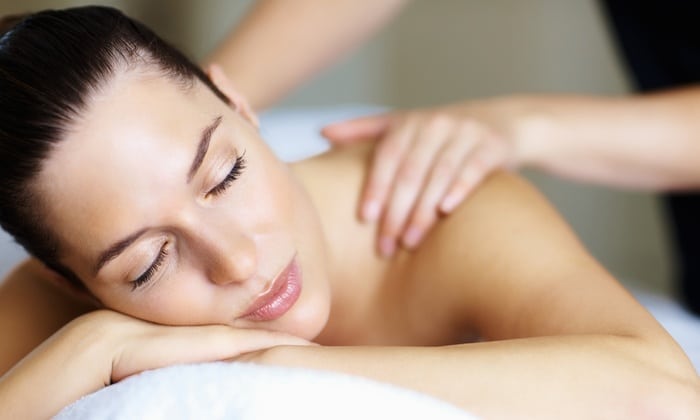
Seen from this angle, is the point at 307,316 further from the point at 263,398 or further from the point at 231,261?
the point at 263,398

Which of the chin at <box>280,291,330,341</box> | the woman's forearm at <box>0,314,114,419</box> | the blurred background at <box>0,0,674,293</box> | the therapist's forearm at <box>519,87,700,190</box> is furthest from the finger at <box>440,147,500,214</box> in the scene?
the blurred background at <box>0,0,674,293</box>

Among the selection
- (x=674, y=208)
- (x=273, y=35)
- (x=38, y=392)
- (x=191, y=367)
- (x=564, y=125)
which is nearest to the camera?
(x=191, y=367)

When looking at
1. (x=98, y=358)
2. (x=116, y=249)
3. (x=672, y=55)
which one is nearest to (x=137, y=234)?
(x=116, y=249)

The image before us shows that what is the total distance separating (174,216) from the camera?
0.91 metres

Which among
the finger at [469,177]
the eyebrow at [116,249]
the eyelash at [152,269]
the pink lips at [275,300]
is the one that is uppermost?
the eyebrow at [116,249]

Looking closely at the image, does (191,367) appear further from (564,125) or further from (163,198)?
(564,125)

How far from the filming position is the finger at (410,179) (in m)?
1.20

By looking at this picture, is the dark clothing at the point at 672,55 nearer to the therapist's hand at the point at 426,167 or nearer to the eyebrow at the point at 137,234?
the therapist's hand at the point at 426,167

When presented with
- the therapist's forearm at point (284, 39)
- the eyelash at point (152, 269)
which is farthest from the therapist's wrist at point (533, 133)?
the eyelash at point (152, 269)

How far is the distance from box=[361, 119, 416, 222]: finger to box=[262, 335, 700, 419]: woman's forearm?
16.1 inches

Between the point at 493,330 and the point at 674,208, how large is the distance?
2.41 ft

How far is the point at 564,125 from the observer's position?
133cm

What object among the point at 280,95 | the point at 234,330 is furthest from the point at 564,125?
the point at 234,330

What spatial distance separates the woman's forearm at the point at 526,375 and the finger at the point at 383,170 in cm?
41
